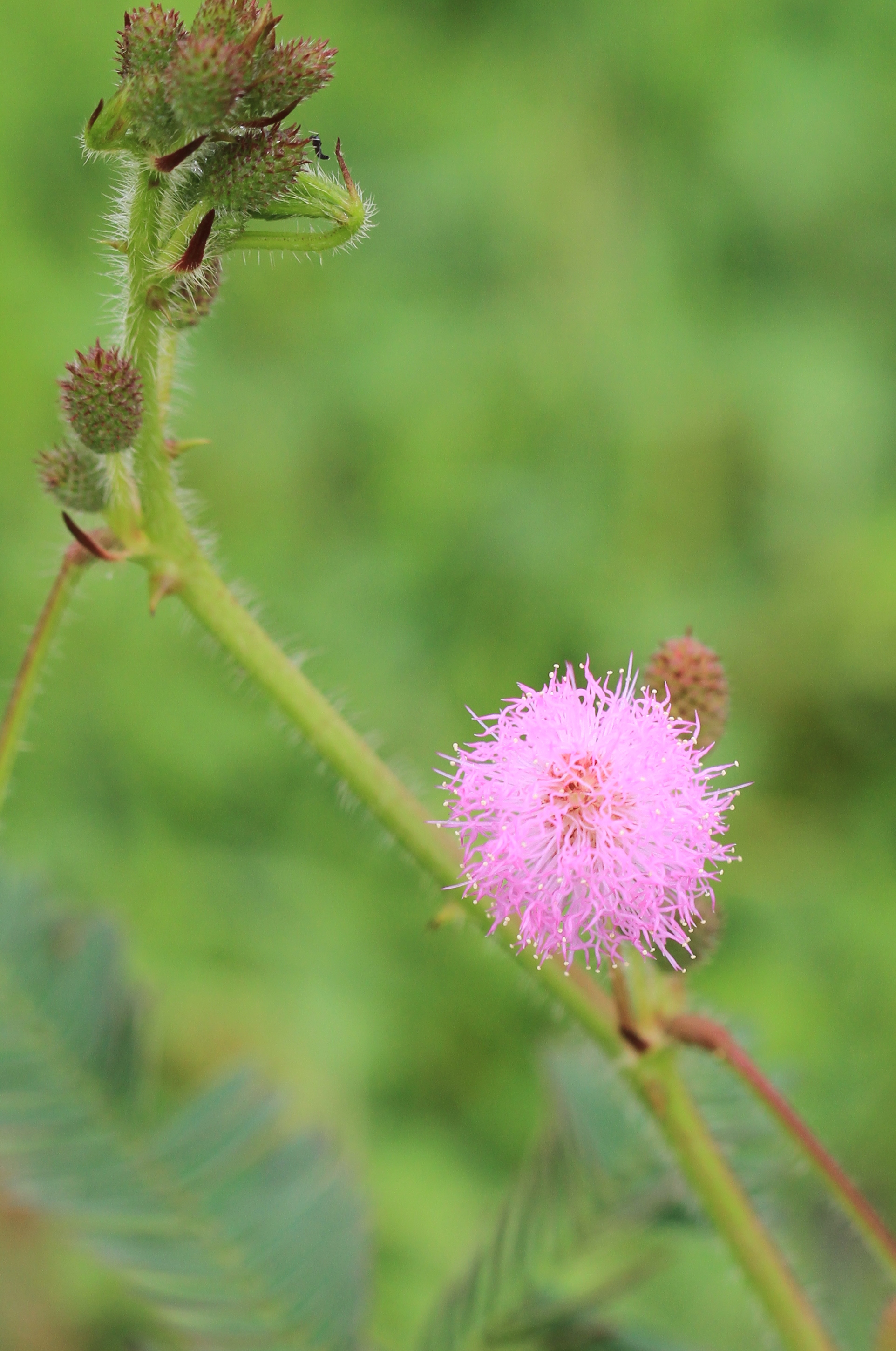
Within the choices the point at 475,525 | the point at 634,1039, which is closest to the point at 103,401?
the point at 634,1039

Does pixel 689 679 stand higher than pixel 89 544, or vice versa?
pixel 689 679

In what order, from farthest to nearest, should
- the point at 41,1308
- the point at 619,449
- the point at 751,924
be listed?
the point at 619,449, the point at 751,924, the point at 41,1308

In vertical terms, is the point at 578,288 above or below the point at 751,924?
above

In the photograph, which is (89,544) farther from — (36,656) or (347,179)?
(347,179)

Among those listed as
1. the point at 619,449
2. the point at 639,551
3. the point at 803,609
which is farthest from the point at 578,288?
the point at 803,609

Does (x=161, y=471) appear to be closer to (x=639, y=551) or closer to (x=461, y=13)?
(x=639, y=551)

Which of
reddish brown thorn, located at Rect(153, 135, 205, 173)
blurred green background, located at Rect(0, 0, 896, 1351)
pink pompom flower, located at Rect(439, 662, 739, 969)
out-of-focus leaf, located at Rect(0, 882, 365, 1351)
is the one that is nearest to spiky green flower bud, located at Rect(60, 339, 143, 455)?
reddish brown thorn, located at Rect(153, 135, 205, 173)
